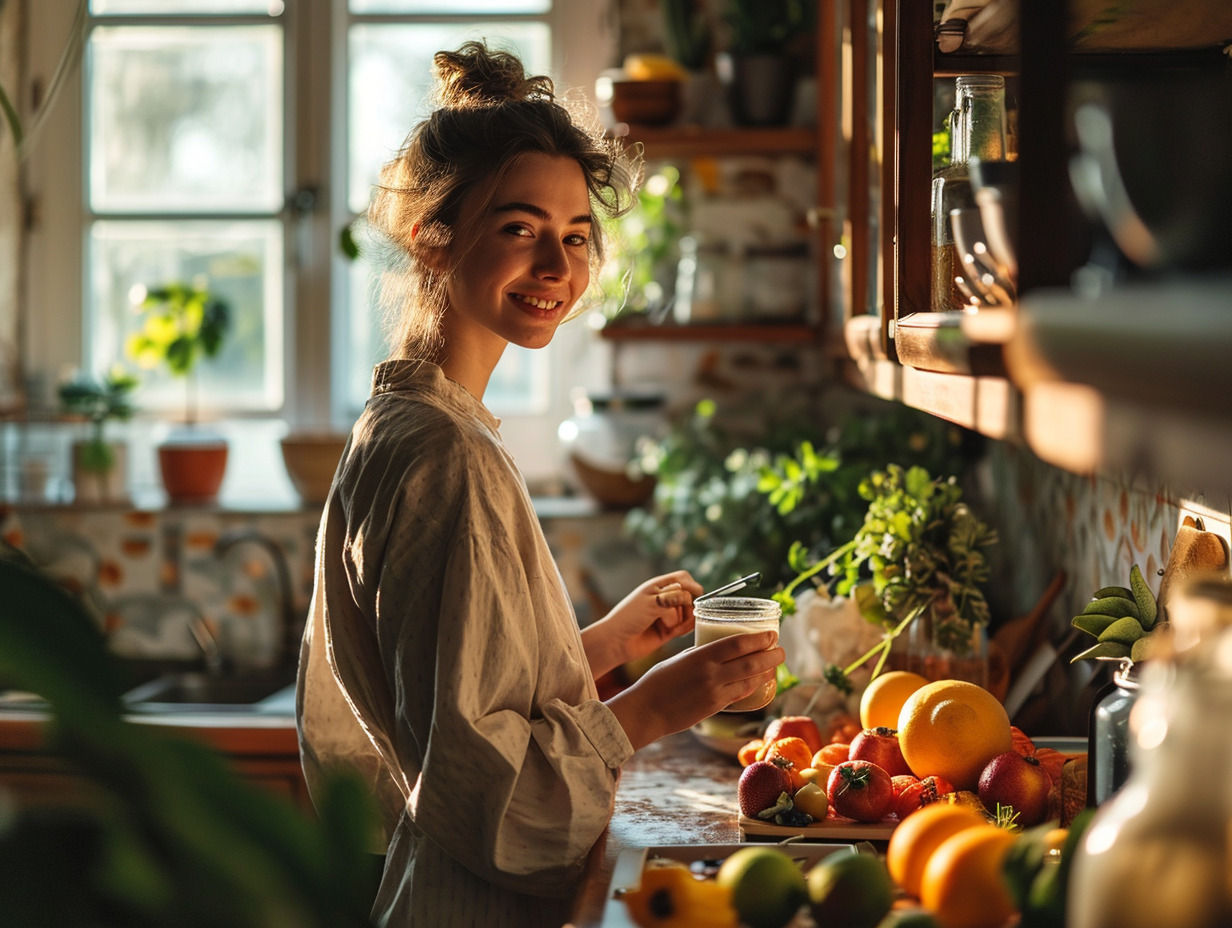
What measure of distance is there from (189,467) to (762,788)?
6.90 feet

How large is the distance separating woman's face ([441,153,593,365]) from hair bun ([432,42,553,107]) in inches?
5.2

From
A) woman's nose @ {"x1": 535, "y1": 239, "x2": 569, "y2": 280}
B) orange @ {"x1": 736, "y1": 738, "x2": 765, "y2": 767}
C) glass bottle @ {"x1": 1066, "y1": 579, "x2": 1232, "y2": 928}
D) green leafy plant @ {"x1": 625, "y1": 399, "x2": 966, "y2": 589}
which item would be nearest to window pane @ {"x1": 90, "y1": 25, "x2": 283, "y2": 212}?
green leafy plant @ {"x1": 625, "y1": 399, "x2": 966, "y2": 589}

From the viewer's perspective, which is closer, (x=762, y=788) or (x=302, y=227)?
(x=762, y=788)

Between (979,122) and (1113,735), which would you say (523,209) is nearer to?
(979,122)

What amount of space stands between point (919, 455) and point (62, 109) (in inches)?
→ 90.5

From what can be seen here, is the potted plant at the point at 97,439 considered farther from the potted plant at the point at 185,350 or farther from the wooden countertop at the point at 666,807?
the wooden countertop at the point at 666,807

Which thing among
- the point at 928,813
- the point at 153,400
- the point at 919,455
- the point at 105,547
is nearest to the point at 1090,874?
the point at 928,813

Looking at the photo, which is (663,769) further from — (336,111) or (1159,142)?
(336,111)

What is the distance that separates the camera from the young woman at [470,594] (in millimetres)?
1124

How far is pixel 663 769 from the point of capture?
1.66 meters

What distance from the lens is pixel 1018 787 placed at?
1.22 m

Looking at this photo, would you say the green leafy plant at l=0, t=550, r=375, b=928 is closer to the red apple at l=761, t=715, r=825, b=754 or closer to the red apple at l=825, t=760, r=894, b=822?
the red apple at l=825, t=760, r=894, b=822

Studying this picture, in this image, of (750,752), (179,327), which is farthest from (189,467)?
(750,752)

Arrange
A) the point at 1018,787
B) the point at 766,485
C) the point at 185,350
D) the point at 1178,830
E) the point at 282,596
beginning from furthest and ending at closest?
the point at 185,350 → the point at 282,596 → the point at 766,485 → the point at 1018,787 → the point at 1178,830
